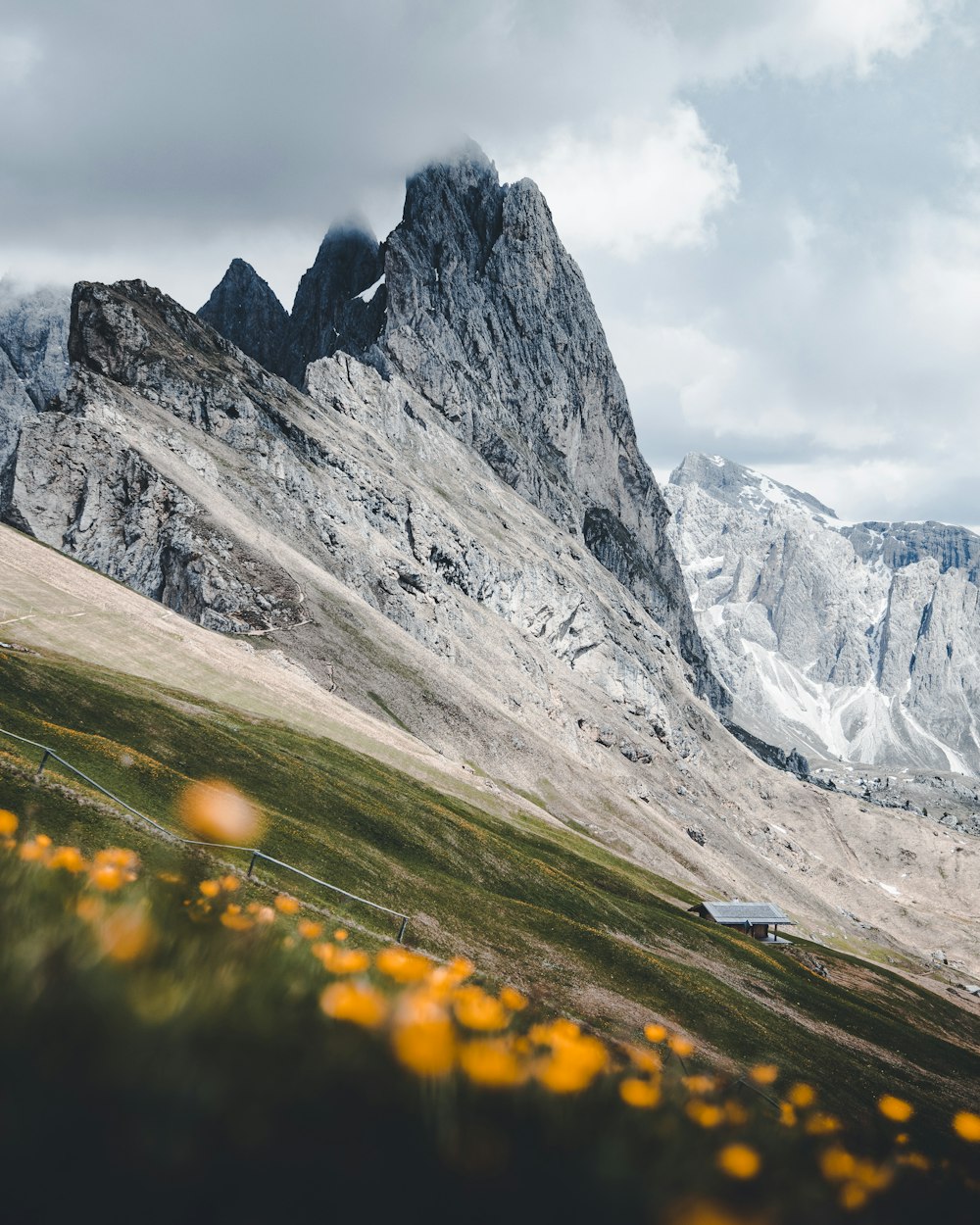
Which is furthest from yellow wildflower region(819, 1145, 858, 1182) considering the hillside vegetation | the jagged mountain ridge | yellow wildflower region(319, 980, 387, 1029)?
the jagged mountain ridge

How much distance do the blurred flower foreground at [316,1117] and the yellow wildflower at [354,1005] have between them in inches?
0.6

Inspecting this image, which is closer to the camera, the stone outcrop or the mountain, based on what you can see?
the mountain

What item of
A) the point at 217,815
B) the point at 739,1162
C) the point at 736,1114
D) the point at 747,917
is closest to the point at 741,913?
the point at 747,917

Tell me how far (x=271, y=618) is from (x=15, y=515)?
39.2 metres

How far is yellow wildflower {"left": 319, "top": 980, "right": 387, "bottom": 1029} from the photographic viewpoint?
2.67 metres

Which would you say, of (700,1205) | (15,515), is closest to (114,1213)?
(700,1205)

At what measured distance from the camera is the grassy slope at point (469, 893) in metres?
29.3

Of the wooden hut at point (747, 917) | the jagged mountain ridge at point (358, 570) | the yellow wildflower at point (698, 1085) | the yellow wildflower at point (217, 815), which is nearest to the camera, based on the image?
the yellow wildflower at point (698, 1085)

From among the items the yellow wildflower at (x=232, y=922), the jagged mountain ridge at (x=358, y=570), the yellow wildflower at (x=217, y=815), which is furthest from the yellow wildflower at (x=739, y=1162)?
the jagged mountain ridge at (x=358, y=570)

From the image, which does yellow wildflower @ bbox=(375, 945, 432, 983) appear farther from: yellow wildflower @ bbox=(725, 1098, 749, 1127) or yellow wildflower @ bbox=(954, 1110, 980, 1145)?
yellow wildflower @ bbox=(954, 1110, 980, 1145)

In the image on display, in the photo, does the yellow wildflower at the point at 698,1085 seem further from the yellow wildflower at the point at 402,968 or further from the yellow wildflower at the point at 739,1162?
the yellow wildflower at the point at 402,968

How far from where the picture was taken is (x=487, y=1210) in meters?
2.25

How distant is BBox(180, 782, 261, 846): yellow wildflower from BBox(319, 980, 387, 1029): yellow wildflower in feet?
54.2

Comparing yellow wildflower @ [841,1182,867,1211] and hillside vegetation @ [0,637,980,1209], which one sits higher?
yellow wildflower @ [841,1182,867,1211]
